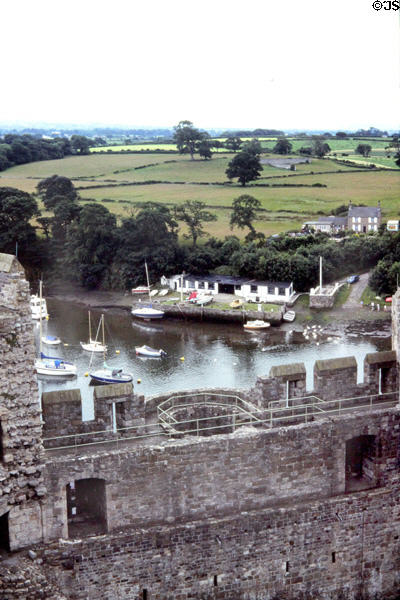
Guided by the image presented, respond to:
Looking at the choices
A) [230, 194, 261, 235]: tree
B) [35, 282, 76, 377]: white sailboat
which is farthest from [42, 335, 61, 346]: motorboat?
Answer: [230, 194, 261, 235]: tree

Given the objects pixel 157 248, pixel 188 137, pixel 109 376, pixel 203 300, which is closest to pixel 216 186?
pixel 188 137

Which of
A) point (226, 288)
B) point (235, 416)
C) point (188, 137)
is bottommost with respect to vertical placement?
point (226, 288)

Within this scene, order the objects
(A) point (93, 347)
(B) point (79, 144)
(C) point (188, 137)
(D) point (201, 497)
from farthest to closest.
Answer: (B) point (79, 144) → (C) point (188, 137) → (A) point (93, 347) → (D) point (201, 497)

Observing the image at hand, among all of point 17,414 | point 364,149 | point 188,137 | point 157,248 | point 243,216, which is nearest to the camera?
point 17,414

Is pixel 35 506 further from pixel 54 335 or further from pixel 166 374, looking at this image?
pixel 54 335

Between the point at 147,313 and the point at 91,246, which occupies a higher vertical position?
the point at 91,246

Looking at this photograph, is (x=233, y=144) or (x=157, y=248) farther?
(x=233, y=144)

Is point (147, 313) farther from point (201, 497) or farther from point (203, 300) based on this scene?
point (201, 497)

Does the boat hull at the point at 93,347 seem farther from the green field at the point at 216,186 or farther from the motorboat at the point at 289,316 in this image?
the green field at the point at 216,186
